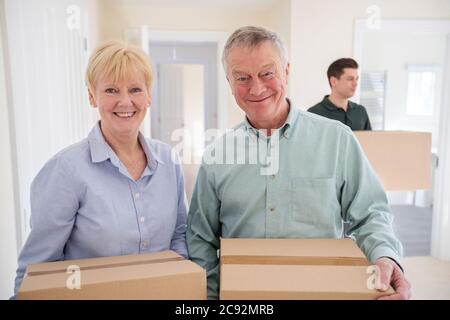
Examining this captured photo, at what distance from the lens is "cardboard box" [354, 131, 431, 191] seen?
150 cm

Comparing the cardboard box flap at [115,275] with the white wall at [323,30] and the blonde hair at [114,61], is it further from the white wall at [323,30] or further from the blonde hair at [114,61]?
the white wall at [323,30]

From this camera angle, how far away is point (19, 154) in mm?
1233

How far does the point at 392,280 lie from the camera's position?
0.71 m

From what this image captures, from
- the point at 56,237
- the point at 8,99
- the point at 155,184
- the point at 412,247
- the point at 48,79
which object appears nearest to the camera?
the point at 56,237

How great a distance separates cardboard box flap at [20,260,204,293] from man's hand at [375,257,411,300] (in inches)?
11.9

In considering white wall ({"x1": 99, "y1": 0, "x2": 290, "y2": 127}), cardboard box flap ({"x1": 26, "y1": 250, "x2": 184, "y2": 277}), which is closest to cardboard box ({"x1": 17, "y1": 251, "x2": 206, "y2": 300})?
cardboard box flap ({"x1": 26, "y1": 250, "x2": 184, "y2": 277})

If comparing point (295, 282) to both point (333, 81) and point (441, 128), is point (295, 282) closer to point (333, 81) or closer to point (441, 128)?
point (333, 81)

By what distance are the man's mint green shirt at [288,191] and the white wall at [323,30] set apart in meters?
2.12

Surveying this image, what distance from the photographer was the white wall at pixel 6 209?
1.11 metres

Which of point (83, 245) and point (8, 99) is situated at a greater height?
point (8, 99)

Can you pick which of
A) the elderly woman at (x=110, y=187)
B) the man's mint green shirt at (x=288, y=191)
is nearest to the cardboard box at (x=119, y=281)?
the elderly woman at (x=110, y=187)
